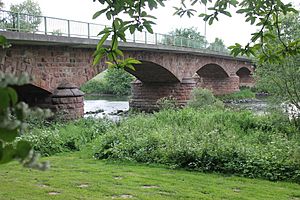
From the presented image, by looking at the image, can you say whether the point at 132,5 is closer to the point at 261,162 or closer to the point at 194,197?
the point at 194,197

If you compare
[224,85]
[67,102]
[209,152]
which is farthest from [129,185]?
[224,85]

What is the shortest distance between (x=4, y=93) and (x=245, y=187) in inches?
221

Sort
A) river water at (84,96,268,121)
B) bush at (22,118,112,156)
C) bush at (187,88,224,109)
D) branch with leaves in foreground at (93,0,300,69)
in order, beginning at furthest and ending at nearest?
1. river water at (84,96,268,121)
2. bush at (187,88,224,109)
3. bush at (22,118,112,156)
4. branch with leaves in foreground at (93,0,300,69)

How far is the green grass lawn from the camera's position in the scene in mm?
5047

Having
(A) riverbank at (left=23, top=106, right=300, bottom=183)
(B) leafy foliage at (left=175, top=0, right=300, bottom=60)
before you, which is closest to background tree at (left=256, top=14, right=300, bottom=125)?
(A) riverbank at (left=23, top=106, right=300, bottom=183)

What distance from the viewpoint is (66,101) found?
14.5 m

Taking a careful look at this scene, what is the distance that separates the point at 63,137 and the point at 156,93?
54.6ft

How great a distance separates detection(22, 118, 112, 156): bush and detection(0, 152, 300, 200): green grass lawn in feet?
5.25

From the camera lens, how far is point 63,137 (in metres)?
10.3

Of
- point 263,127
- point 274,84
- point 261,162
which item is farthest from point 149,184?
point 274,84

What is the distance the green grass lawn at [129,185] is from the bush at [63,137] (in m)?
1.60

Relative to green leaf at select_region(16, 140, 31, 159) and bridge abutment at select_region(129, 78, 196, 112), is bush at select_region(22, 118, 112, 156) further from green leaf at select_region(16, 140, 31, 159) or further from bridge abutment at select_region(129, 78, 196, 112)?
bridge abutment at select_region(129, 78, 196, 112)

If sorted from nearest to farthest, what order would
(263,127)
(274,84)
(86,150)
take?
(86,150), (263,127), (274,84)

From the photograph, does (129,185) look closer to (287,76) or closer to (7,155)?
(7,155)
